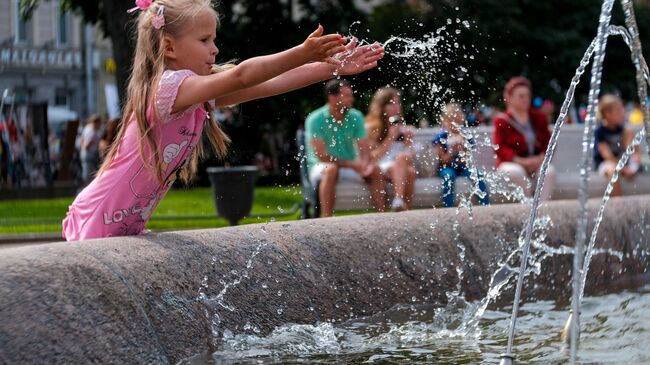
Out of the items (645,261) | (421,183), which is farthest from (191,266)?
(421,183)

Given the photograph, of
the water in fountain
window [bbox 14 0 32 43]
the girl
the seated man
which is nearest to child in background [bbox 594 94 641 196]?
the girl

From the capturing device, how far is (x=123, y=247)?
3400 mm

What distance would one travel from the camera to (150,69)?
13.6 ft

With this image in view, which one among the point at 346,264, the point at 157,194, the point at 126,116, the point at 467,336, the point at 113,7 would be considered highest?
the point at 113,7

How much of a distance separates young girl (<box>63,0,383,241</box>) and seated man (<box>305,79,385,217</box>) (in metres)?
5.15

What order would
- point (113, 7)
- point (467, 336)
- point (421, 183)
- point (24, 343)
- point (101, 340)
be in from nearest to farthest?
point (24, 343) → point (101, 340) → point (467, 336) → point (421, 183) → point (113, 7)

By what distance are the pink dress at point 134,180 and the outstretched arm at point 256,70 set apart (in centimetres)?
8

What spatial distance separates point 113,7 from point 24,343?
12.6 m

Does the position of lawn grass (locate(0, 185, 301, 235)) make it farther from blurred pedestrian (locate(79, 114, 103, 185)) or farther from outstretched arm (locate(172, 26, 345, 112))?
outstretched arm (locate(172, 26, 345, 112))

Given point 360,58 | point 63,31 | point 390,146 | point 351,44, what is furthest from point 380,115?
point 63,31

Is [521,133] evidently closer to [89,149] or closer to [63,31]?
[89,149]

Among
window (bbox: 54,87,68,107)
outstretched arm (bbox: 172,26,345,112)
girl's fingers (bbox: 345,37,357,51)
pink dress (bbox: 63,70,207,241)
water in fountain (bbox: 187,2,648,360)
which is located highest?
window (bbox: 54,87,68,107)

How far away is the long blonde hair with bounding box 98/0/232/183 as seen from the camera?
399 cm

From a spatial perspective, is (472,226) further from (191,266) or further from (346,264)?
(191,266)
